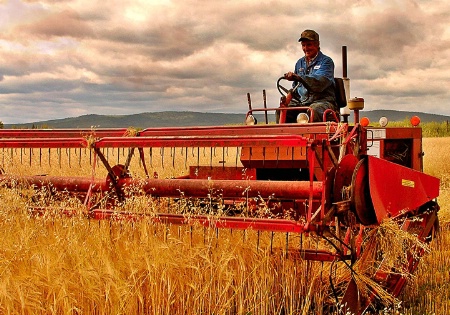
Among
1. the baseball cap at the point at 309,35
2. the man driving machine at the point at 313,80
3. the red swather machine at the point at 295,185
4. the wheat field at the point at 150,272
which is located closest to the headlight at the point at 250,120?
the man driving machine at the point at 313,80

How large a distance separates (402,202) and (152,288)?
221cm

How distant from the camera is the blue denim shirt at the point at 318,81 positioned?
24.3 ft

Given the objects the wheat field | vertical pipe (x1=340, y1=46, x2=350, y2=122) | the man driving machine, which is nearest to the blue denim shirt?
the man driving machine

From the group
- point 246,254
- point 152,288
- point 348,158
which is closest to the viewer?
point 152,288

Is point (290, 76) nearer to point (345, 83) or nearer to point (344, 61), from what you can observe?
point (345, 83)

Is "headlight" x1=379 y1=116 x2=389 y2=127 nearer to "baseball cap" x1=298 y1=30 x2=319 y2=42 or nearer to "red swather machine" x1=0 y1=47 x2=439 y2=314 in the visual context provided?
"baseball cap" x1=298 y1=30 x2=319 y2=42

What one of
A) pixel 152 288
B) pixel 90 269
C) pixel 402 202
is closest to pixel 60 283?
pixel 90 269

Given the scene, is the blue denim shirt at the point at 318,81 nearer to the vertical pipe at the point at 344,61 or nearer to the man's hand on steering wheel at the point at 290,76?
the man's hand on steering wheel at the point at 290,76

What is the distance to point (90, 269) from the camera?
3.90 m

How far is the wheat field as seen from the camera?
383 cm

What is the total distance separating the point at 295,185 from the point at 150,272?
133cm

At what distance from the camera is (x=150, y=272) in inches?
161

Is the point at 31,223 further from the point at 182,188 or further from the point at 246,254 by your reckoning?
the point at 246,254

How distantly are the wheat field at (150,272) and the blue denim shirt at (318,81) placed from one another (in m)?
2.53
